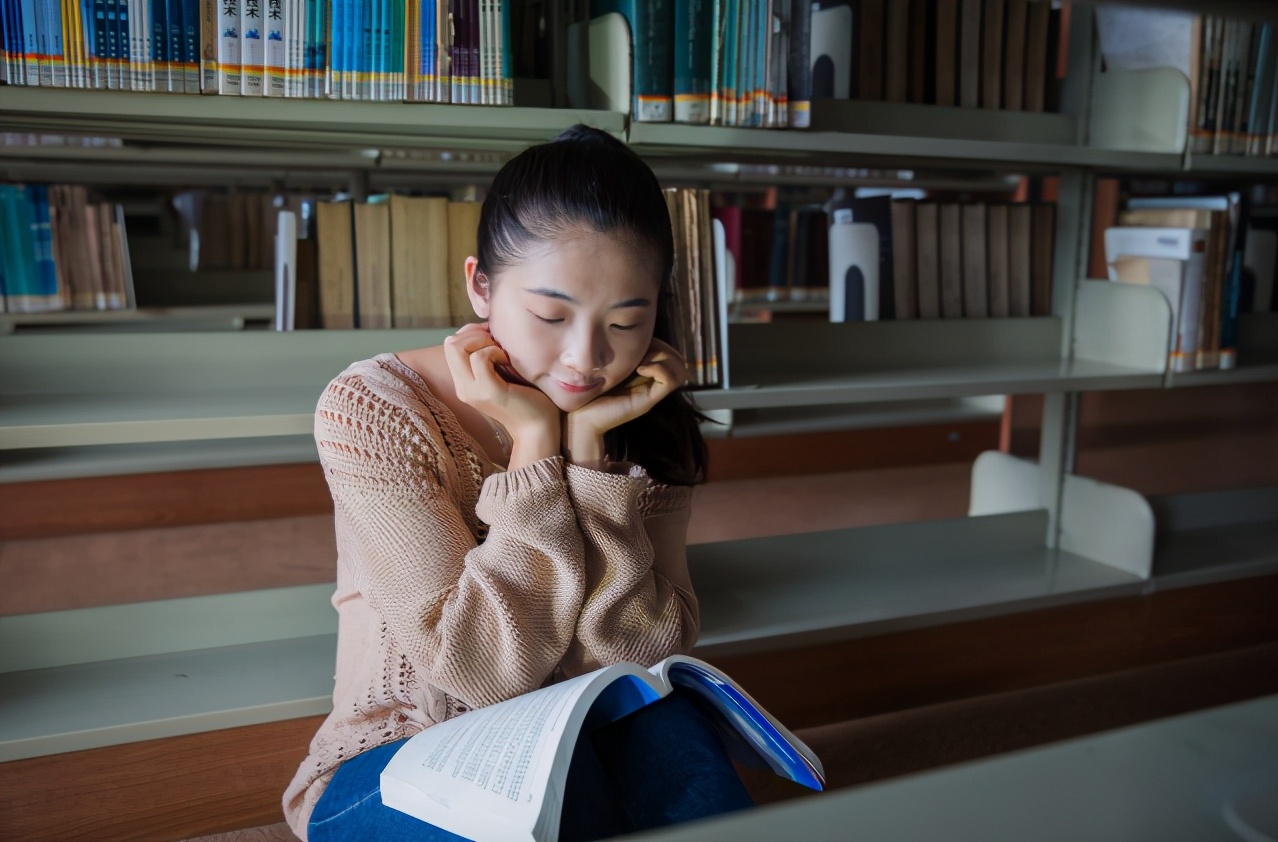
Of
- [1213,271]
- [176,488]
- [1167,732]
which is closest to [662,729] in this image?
[1167,732]

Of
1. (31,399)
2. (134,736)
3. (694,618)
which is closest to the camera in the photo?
(694,618)

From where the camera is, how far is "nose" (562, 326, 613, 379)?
3.38 feet

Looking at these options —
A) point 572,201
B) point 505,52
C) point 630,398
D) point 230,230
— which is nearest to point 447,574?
point 630,398

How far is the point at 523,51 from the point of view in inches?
68.2

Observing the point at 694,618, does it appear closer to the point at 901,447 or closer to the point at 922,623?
the point at 922,623

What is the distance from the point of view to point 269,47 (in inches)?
53.6

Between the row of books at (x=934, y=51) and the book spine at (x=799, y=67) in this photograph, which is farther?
the row of books at (x=934, y=51)

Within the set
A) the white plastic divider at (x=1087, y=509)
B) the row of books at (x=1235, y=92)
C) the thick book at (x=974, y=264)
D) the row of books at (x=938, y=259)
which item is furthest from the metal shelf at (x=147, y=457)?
the row of books at (x=1235, y=92)

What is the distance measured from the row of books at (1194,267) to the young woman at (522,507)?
53.1 inches

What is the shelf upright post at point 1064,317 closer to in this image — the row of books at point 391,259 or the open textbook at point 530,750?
the row of books at point 391,259

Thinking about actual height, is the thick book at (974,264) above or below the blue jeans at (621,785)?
above

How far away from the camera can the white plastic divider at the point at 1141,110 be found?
187 cm

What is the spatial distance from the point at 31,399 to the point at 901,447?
8.99ft

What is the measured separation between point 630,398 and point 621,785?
40 centimetres
